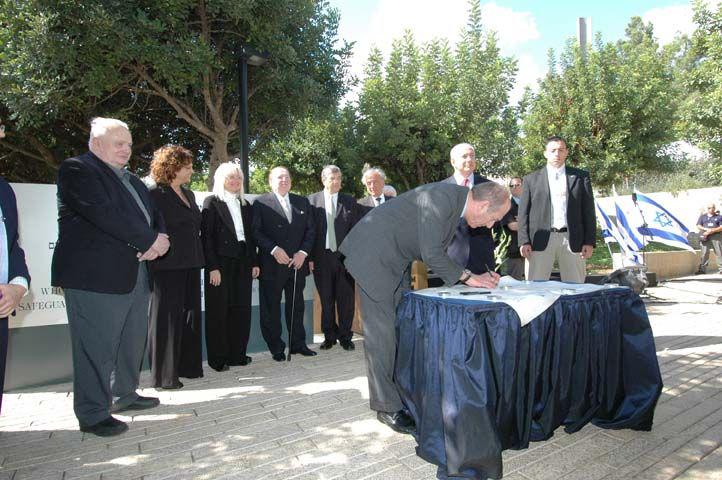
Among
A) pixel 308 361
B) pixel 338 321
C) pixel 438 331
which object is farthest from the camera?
pixel 338 321

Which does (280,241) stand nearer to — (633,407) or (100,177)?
(100,177)

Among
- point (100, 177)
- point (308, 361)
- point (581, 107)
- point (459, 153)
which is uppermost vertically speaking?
point (581, 107)

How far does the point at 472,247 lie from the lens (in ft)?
12.4

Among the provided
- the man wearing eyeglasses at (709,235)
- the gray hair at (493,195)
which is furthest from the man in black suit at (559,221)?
the man wearing eyeglasses at (709,235)

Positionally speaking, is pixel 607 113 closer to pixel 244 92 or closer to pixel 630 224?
pixel 630 224

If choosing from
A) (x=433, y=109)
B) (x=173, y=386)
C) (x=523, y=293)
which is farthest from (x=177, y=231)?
(x=433, y=109)

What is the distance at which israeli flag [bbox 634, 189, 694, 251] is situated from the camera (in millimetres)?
8781

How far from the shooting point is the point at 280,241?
492cm

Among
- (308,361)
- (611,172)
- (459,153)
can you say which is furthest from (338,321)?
(611,172)

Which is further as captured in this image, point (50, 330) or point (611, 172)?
point (611, 172)

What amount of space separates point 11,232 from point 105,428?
1308 mm

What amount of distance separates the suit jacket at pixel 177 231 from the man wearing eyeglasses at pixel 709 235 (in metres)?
12.9

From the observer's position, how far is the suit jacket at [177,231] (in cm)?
402

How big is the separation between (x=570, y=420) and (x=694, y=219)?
670 inches
